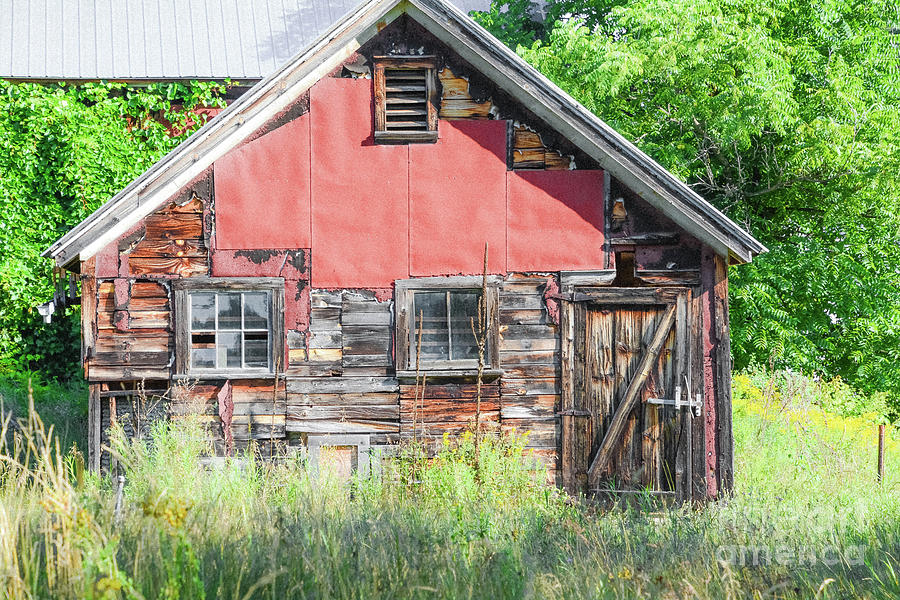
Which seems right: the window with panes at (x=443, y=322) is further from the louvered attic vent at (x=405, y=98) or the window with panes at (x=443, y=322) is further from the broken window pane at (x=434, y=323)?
the louvered attic vent at (x=405, y=98)

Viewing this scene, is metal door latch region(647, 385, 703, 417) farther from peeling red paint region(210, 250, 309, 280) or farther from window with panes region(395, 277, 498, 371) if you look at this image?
peeling red paint region(210, 250, 309, 280)

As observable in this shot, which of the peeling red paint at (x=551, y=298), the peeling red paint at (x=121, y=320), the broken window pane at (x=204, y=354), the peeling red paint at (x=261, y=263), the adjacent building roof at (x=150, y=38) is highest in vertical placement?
the adjacent building roof at (x=150, y=38)

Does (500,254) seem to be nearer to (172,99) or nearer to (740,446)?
(740,446)

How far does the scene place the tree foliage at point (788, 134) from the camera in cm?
1502

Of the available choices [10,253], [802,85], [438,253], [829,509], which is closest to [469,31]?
[438,253]

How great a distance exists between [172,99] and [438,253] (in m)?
9.93

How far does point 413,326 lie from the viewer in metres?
9.53

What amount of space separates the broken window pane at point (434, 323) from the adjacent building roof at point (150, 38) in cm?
863

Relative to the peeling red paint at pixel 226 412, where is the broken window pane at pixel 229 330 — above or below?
above

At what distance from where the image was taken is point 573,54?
52.2ft

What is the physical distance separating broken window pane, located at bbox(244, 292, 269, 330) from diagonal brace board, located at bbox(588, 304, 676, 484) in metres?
3.94

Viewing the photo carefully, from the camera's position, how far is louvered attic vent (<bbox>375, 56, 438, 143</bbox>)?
951cm

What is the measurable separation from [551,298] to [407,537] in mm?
4884

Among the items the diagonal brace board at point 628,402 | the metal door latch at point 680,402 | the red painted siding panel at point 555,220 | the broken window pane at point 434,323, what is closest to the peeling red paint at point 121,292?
the broken window pane at point 434,323
